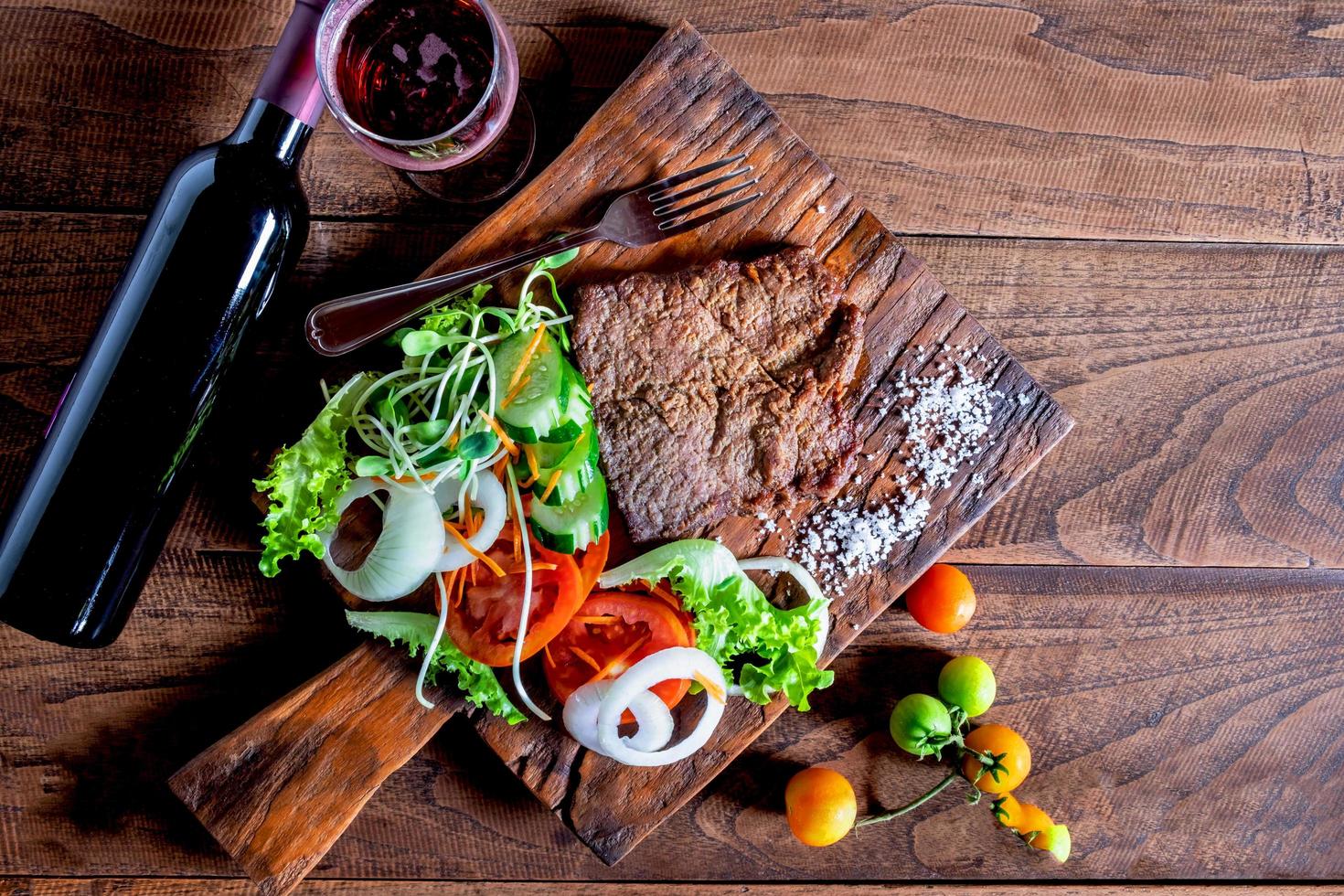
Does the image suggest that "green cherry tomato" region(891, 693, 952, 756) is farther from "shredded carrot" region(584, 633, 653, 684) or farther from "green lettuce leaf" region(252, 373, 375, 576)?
"green lettuce leaf" region(252, 373, 375, 576)

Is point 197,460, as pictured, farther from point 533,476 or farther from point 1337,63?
point 1337,63

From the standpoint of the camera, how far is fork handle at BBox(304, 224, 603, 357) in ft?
7.36

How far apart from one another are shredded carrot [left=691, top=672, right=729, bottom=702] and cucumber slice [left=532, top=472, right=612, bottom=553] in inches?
17.8

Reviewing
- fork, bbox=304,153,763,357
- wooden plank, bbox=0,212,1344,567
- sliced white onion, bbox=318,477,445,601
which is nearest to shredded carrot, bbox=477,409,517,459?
sliced white onion, bbox=318,477,445,601

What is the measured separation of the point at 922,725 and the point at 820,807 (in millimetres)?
377

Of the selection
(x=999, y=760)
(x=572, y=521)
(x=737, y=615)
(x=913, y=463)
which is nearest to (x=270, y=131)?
(x=572, y=521)

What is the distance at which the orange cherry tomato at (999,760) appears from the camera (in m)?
2.56

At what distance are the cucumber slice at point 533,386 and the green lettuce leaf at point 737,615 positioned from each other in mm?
481

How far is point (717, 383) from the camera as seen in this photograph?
237 centimetres

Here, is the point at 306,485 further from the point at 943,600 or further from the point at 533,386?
the point at 943,600

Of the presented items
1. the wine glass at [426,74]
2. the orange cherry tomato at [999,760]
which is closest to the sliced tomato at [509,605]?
the wine glass at [426,74]

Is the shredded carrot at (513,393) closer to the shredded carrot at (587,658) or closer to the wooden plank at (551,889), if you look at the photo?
the shredded carrot at (587,658)

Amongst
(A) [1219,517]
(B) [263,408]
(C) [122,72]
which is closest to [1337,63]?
(A) [1219,517]

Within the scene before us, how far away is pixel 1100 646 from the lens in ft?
8.95
